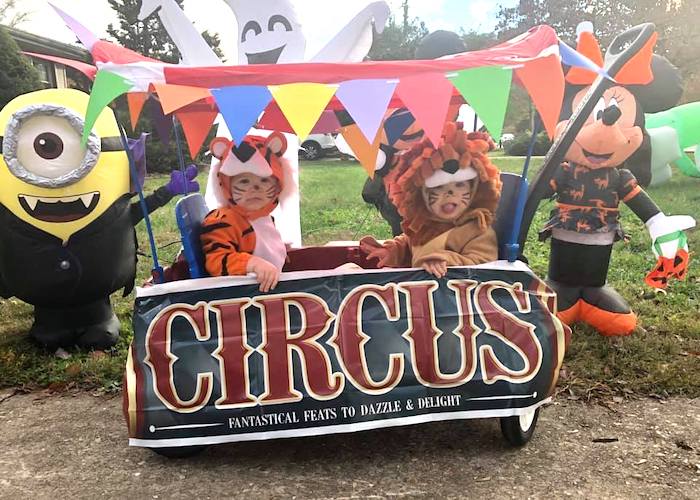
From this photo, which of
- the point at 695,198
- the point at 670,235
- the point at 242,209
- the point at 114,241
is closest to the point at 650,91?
the point at 670,235

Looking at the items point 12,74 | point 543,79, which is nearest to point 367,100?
point 543,79

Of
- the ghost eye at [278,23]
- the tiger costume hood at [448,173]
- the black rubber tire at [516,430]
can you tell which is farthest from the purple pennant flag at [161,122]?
the black rubber tire at [516,430]

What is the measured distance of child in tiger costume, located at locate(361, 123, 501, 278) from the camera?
291 centimetres

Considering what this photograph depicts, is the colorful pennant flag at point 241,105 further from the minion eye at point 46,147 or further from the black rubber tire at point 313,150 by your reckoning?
the black rubber tire at point 313,150

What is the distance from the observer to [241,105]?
2.17m

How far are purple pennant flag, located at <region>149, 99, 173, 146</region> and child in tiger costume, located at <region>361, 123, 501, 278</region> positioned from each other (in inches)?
46.5

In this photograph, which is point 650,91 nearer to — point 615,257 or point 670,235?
point 670,235

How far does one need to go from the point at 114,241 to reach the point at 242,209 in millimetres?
1192

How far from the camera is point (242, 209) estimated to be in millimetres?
3143

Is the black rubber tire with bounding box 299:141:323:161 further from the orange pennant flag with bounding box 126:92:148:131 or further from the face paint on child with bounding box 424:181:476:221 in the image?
the orange pennant flag with bounding box 126:92:148:131

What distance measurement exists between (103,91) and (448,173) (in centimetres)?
149

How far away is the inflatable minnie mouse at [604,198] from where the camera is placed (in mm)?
3668

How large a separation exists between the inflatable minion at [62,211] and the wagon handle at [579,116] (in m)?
2.10

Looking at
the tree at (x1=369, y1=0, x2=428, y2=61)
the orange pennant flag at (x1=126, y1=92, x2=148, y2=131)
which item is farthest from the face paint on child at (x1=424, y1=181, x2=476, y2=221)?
the tree at (x1=369, y1=0, x2=428, y2=61)
